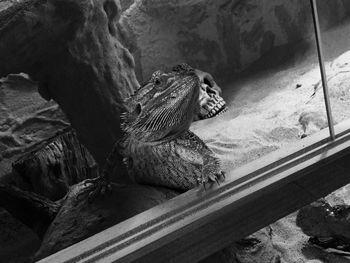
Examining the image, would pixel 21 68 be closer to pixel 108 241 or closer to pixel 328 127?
pixel 108 241

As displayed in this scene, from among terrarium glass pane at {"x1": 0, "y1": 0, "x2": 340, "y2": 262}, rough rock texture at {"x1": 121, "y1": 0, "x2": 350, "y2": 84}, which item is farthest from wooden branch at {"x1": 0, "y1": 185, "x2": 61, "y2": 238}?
rough rock texture at {"x1": 121, "y1": 0, "x2": 350, "y2": 84}

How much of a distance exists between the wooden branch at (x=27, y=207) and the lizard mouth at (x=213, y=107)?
436 mm

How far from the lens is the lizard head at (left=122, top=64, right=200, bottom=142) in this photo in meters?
0.96

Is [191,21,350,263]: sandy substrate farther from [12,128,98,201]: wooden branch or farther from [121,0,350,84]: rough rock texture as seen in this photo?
[12,128,98,201]: wooden branch

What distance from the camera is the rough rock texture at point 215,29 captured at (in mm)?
1003

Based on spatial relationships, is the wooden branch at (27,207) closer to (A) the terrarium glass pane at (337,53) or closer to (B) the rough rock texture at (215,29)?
(B) the rough rock texture at (215,29)

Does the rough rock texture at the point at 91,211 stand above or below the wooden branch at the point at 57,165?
below

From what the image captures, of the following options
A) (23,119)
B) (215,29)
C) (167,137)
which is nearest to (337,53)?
(215,29)

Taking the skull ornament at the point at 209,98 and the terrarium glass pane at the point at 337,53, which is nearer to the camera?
the skull ornament at the point at 209,98

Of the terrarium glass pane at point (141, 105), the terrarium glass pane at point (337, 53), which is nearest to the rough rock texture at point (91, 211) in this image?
the terrarium glass pane at point (141, 105)


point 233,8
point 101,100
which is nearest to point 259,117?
point 233,8

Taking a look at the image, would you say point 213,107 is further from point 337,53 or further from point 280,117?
point 337,53

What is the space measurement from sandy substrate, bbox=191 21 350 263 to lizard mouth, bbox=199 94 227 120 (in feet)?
0.05

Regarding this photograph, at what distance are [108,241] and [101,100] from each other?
0.37 meters
